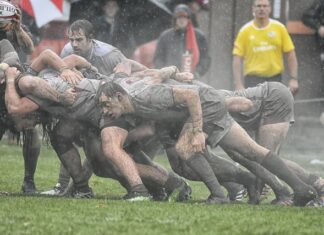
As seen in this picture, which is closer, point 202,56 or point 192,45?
point 192,45

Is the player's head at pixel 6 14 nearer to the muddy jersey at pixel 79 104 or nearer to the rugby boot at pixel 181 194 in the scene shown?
the muddy jersey at pixel 79 104

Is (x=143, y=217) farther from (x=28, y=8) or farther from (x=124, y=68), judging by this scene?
(x=28, y=8)

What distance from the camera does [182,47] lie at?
53.8ft

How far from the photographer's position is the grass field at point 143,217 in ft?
28.9

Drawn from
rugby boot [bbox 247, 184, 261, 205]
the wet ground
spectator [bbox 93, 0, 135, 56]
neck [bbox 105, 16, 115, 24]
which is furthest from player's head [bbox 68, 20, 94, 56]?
the wet ground

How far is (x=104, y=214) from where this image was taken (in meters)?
9.52

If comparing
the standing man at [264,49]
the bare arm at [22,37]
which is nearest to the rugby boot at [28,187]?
the bare arm at [22,37]

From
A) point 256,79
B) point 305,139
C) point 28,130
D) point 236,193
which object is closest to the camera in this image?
point 236,193

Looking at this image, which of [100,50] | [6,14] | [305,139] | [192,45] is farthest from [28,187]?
[305,139]

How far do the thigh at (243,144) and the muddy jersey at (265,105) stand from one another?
0.49m

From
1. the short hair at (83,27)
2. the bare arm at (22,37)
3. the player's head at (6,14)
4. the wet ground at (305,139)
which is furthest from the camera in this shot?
the wet ground at (305,139)

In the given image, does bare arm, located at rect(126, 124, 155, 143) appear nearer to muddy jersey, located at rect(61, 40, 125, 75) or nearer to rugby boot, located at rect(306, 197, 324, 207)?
muddy jersey, located at rect(61, 40, 125, 75)

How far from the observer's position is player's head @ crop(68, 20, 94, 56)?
11.9 metres

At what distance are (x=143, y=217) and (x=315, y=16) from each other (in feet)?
26.4
